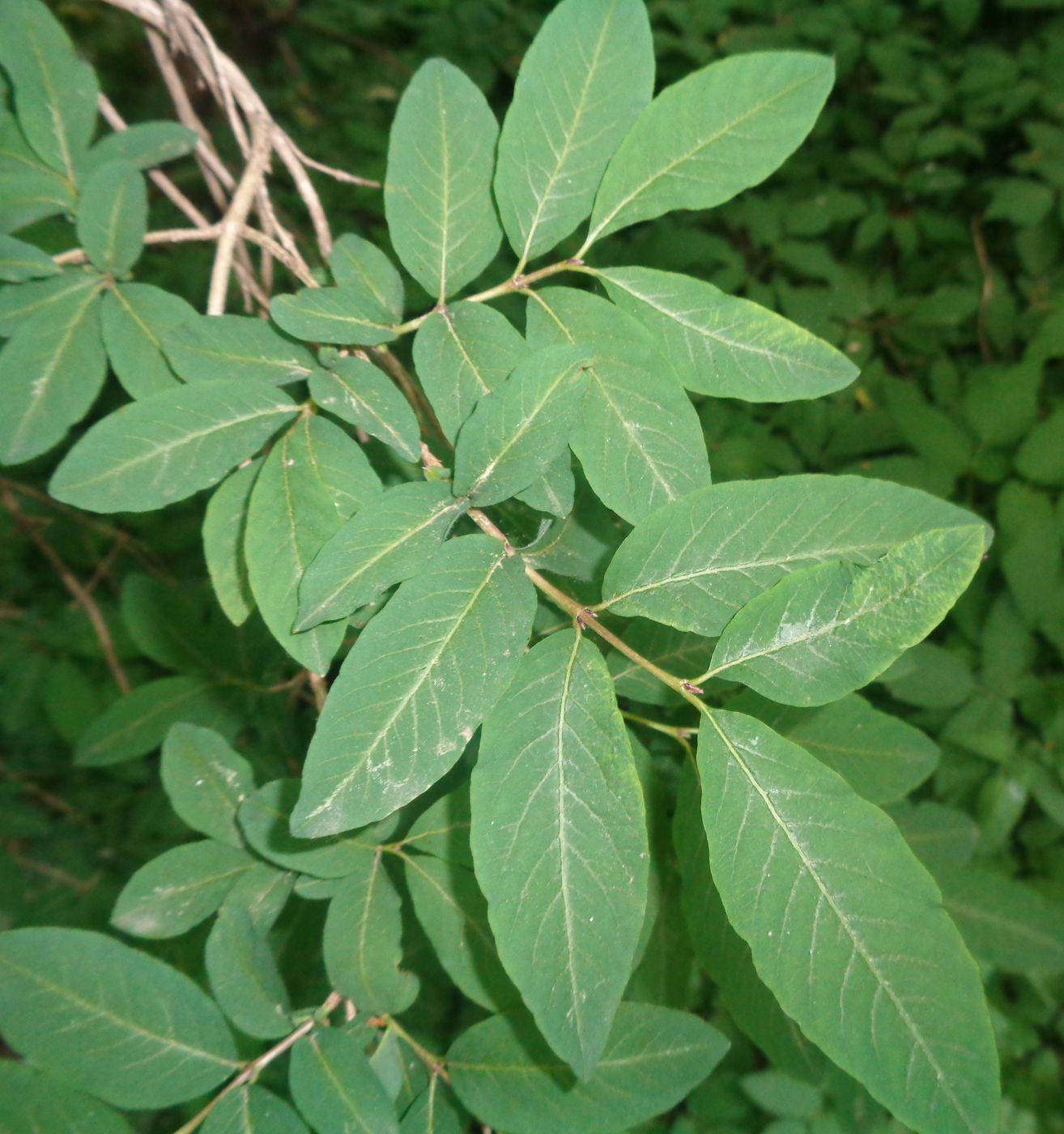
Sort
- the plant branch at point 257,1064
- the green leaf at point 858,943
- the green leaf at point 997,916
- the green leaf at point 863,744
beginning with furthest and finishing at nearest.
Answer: the green leaf at point 997,916
the green leaf at point 863,744
the plant branch at point 257,1064
the green leaf at point 858,943

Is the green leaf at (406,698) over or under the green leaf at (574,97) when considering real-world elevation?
under

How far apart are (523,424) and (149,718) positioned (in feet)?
3.50

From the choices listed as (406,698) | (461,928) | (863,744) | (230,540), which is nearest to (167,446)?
(230,540)

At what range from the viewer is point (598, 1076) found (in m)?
0.76

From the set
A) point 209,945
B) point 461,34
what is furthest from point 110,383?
point 209,945

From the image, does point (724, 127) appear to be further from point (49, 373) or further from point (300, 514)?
point (49, 373)

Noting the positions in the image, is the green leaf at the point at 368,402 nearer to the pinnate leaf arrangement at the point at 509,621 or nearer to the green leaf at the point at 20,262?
the pinnate leaf arrangement at the point at 509,621

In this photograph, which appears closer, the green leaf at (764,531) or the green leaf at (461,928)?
the green leaf at (764,531)

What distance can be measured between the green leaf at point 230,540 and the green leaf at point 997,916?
39.5 inches

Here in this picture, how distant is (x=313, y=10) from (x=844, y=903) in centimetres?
394

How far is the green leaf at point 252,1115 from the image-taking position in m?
0.70

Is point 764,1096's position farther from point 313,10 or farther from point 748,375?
point 313,10

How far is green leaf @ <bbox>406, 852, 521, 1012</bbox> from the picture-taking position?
32.9 inches

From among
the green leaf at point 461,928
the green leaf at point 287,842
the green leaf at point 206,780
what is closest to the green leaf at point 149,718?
the green leaf at point 206,780
